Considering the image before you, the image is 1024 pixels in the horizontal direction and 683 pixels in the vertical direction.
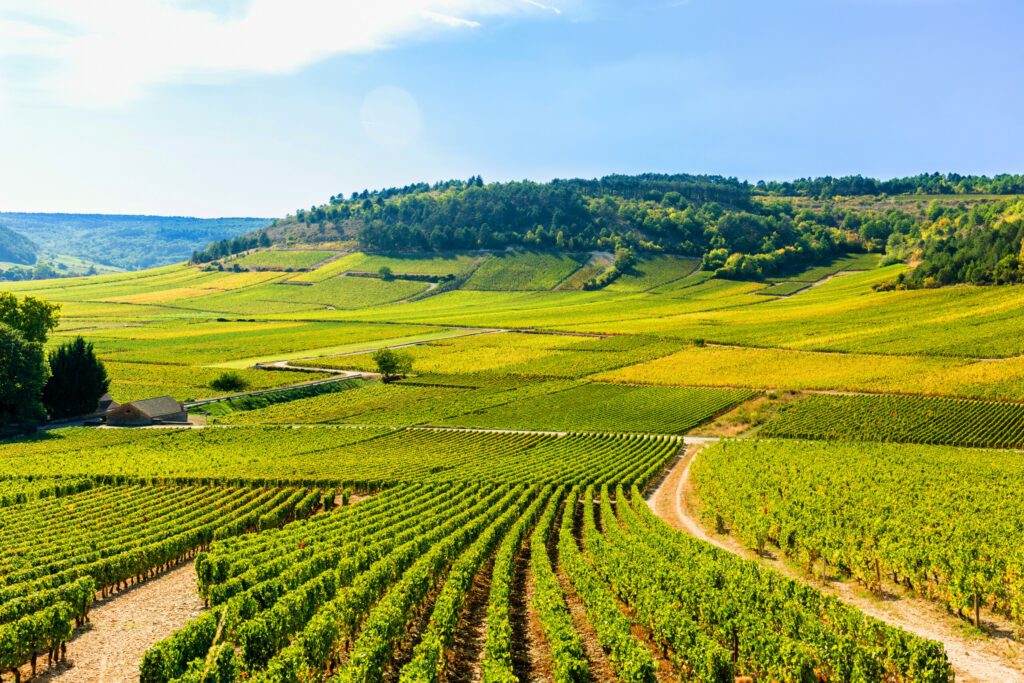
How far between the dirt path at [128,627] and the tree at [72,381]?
66.7 m

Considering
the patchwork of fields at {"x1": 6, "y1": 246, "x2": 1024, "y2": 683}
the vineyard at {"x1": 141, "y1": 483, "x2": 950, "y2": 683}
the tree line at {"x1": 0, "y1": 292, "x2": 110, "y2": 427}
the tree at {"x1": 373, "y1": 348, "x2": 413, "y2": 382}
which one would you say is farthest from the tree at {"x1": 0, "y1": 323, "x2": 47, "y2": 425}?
the vineyard at {"x1": 141, "y1": 483, "x2": 950, "y2": 683}

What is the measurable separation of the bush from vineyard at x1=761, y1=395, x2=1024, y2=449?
76238 mm

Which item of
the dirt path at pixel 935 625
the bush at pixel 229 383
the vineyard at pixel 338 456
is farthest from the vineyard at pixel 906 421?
the bush at pixel 229 383

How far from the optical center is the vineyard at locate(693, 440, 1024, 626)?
93.1ft

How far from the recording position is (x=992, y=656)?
23250 millimetres

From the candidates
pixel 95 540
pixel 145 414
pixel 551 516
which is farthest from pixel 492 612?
pixel 145 414

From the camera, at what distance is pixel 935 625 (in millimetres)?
26547

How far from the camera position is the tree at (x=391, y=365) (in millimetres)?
114938

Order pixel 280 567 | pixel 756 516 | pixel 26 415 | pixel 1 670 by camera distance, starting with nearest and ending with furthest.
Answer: pixel 1 670 < pixel 280 567 < pixel 756 516 < pixel 26 415

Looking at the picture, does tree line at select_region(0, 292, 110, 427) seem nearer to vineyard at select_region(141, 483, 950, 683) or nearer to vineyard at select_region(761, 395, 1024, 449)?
vineyard at select_region(141, 483, 950, 683)

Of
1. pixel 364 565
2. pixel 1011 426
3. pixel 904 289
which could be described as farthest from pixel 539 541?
pixel 904 289

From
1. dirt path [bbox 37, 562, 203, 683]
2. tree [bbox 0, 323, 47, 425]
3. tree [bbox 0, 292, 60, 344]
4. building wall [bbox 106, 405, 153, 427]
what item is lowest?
building wall [bbox 106, 405, 153, 427]

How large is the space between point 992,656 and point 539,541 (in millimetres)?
19464

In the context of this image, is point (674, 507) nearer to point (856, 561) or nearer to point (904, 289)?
point (856, 561)
